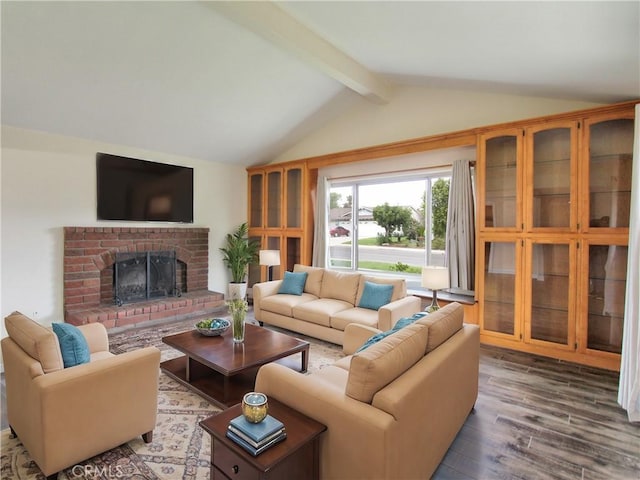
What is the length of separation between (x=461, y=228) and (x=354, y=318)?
1983mm

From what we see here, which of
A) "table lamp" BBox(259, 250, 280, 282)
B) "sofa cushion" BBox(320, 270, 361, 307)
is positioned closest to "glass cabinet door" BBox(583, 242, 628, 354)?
"sofa cushion" BBox(320, 270, 361, 307)

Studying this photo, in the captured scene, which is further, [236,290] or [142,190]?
[236,290]

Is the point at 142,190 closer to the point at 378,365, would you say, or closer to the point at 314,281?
the point at 314,281

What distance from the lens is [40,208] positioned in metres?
4.25

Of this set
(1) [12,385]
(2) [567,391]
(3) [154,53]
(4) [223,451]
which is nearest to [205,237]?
(3) [154,53]

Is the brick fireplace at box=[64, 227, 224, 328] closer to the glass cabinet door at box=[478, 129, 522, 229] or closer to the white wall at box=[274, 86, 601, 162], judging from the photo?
the white wall at box=[274, 86, 601, 162]

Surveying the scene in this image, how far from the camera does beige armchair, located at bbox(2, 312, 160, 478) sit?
5.96ft

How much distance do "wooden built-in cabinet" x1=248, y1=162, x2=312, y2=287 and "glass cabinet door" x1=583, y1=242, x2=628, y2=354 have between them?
391 centimetres

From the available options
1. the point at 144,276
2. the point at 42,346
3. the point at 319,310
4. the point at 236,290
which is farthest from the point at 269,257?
the point at 42,346

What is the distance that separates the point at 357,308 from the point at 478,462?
2296mm

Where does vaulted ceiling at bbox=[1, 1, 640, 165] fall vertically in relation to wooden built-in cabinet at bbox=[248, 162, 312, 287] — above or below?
above

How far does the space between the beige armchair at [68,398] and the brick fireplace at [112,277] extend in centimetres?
249

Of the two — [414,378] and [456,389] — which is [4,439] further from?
[456,389]

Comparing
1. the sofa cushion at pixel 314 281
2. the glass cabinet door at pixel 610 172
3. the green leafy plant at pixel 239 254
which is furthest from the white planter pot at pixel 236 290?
the glass cabinet door at pixel 610 172
